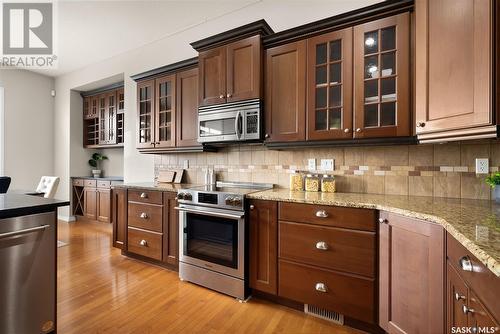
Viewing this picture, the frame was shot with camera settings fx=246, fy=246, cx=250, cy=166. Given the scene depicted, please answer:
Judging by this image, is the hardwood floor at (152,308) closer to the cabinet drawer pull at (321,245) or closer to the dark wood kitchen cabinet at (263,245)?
the dark wood kitchen cabinet at (263,245)

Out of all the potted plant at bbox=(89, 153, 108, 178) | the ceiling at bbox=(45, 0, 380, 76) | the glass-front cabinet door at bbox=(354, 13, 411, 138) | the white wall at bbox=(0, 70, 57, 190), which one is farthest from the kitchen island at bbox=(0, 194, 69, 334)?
the white wall at bbox=(0, 70, 57, 190)

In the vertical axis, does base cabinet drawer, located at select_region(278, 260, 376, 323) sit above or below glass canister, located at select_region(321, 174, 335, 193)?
below

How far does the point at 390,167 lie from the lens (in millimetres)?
2086

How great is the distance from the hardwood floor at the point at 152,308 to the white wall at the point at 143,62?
Answer: 5.07 ft

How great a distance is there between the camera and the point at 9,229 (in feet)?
4.13

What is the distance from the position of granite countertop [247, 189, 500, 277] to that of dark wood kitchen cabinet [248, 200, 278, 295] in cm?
11

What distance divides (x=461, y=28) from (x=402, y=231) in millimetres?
1169

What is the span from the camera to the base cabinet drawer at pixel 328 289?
1645 millimetres

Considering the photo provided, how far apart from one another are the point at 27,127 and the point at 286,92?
17.5 feet

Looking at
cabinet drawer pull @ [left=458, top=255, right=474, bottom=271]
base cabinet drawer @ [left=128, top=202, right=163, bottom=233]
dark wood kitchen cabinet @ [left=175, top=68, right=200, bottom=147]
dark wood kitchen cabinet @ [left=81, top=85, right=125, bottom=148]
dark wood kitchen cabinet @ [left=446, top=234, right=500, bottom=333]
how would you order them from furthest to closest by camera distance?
dark wood kitchen cabinet @ [left=81, top=85, right=125, bottom=148] < dark wood kitchen cabinet @ [left=175, top=68, right=200, bottom=147] < base cabinet drawer @ [left=128, top=202, right=163, bottom=233] < cabinet drawer pull @ [left=458, top=255, right=474, bottom=271] < dark wood kitchen cabinet @ [left=446, top=234, right=500, bottom=333]

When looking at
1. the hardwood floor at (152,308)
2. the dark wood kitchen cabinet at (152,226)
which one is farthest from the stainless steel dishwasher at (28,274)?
the dark wood kitchen cabinet at (152,226)

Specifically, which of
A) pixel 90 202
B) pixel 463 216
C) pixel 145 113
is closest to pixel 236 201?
pixel 463 216

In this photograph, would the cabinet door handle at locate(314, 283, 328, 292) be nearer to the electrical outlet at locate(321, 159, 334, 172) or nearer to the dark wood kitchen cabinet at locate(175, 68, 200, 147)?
the electrical outlet at locate(321, 159, 334, 172)

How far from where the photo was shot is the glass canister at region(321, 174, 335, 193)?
87.0 inches
